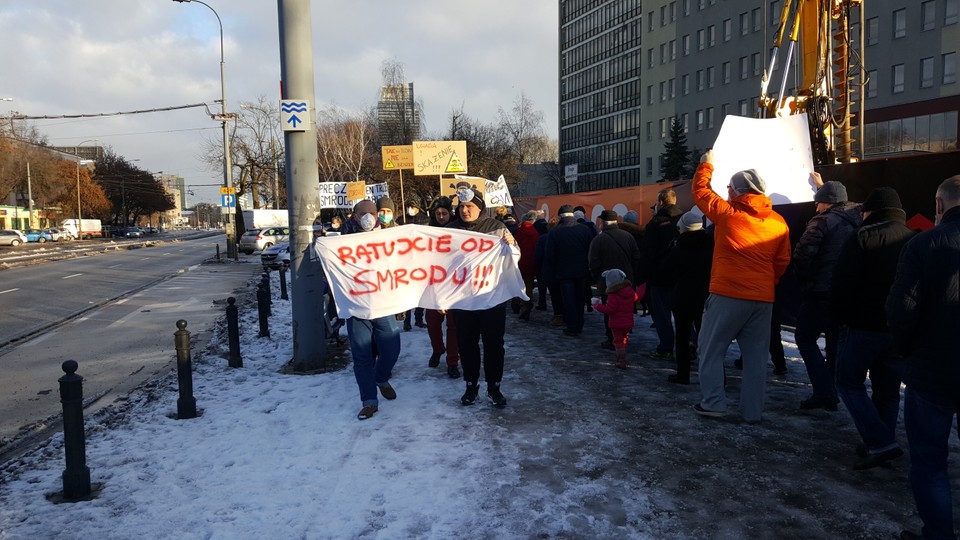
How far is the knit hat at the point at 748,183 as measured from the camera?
532cm

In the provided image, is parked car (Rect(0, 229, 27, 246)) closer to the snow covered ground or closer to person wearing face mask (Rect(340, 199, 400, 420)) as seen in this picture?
the snow covered ground

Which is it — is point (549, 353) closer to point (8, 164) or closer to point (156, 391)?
point (156, 391)

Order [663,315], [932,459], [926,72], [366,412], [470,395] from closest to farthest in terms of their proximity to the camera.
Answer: [932,459]
[366,412]
[470,395]
[663,315]
[926,72]

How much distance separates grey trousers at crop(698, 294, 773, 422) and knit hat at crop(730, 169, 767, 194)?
0.89 m

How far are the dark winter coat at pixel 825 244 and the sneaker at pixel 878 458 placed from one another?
5.15ft

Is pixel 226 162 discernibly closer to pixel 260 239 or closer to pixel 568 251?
pixel 260 239

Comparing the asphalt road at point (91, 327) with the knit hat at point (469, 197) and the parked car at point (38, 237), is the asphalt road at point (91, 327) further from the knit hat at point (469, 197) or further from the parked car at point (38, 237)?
the parked car at point (38, 237)

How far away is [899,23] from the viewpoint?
145 feet

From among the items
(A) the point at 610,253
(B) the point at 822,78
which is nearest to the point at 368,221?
(A) the point at 610,253

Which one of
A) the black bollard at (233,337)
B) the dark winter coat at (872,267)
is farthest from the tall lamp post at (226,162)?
the dark winter coat at (872,267)

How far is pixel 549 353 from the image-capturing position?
8.83 metres

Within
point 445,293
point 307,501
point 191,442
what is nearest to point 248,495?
point 307,501

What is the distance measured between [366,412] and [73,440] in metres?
2.28

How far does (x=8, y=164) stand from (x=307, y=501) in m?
75.2
